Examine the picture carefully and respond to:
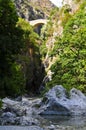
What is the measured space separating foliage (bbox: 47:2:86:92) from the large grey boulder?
8430mm

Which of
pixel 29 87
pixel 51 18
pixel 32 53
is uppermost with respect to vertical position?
pixel 51 18

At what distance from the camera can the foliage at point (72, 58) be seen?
50.4 m

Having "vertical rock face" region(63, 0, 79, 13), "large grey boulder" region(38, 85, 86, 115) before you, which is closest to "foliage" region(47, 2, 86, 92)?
"large grey boulder" region(38, 85, 86, 115)

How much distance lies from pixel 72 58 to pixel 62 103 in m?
15.5

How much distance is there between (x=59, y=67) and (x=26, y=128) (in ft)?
103

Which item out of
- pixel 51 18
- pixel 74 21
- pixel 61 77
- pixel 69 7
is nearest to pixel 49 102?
pixel 61 77

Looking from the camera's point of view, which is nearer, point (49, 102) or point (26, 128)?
point (26, 128)

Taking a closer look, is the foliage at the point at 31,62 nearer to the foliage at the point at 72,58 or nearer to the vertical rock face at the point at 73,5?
the vertical rock face at the point at 73,5

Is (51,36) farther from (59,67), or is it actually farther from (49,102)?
(49,102)

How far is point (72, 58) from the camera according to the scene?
52812 mm

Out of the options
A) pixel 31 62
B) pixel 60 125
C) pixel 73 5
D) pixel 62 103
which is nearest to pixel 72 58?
pixel 62 103

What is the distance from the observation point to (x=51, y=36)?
87.9 m

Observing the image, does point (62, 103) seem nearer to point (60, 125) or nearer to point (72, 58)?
point (60, 125)

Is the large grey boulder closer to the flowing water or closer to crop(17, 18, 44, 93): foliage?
the flowing water
